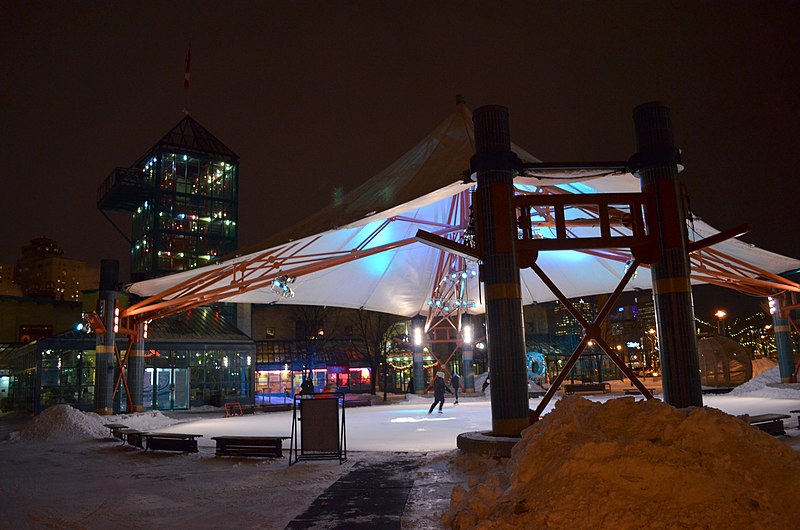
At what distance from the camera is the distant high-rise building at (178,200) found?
4084cm

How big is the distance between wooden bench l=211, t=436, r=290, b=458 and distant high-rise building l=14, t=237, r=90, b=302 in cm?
12715

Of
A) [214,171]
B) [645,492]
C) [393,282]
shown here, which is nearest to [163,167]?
[214,171]

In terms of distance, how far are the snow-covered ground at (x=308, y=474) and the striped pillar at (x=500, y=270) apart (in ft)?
3.66

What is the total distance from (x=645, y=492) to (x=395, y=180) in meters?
11.0

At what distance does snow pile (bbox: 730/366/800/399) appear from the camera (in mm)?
22188

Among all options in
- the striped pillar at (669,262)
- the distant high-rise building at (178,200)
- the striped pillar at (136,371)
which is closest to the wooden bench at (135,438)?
the striped pillar at (136,371)

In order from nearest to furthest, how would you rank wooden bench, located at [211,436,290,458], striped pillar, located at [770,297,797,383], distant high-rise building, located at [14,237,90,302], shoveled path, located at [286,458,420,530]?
shoveled path, located at [286,458,420,530]
wooden bench, located at [211,436,290,458]
striped pillar, located at [770,297,797,383]
distant high-rise building, located at [14,237,90,302]

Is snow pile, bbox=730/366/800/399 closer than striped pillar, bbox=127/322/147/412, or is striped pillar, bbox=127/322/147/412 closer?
striped pillar, bbox=127/322/147/412

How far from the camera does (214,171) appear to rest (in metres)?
43.5

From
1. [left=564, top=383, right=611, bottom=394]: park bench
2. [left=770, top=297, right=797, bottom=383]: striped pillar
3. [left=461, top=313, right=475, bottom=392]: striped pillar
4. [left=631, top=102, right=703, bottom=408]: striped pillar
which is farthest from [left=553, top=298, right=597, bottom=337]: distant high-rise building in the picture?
[left=631, top=102, right=703, bottom=408]: striped pillar

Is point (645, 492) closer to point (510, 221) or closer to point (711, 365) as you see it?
point (510, 221)

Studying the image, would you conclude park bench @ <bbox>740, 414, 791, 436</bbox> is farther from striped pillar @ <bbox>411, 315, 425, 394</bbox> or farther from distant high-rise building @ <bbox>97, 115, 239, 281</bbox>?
distant high-rise building @ <bbox>97, 115, 239, 281</bbox>

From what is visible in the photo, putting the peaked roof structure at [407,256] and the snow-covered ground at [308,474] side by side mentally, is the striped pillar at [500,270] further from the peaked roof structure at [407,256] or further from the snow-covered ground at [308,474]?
the snow-covered ground at [308,474]

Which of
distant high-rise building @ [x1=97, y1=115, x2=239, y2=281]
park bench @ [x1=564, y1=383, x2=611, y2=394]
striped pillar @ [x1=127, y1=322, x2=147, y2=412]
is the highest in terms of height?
distant high-rise building @ [x1=97, y1=115, x2=239, y2=281]
